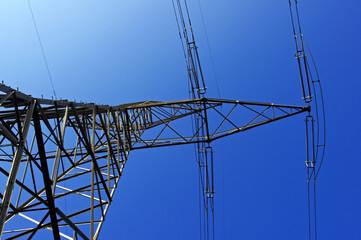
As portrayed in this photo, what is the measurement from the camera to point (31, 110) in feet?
23.0

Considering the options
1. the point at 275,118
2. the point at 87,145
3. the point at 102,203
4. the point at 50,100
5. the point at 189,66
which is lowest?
the point at 102,203

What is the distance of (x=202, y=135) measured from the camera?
496 inches

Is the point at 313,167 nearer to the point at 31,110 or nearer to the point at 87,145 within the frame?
Result: the point at 87,145

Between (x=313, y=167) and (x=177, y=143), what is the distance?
23.6 ft

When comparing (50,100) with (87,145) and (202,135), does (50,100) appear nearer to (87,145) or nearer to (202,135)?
(87,145)

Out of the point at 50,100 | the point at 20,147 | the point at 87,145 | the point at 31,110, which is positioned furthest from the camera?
the point at 87,145

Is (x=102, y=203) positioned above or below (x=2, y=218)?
above

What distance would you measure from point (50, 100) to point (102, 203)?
4013 mm

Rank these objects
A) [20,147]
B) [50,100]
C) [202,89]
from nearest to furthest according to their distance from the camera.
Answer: [20,147]
[50,100]
[202,89]

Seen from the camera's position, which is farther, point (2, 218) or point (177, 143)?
point (177, 143)

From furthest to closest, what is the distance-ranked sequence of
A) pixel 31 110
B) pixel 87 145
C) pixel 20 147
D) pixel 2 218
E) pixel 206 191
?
pixel 206 191 → pixel 87 145 → pixel 31 110 → pixel 20 147 → pixel 2 218

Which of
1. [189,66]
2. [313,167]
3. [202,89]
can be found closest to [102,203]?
[202,89]

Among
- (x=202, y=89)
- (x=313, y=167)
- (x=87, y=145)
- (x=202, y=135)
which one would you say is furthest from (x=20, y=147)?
(x=313, y=167)

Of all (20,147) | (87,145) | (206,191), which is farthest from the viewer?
(206,191)
